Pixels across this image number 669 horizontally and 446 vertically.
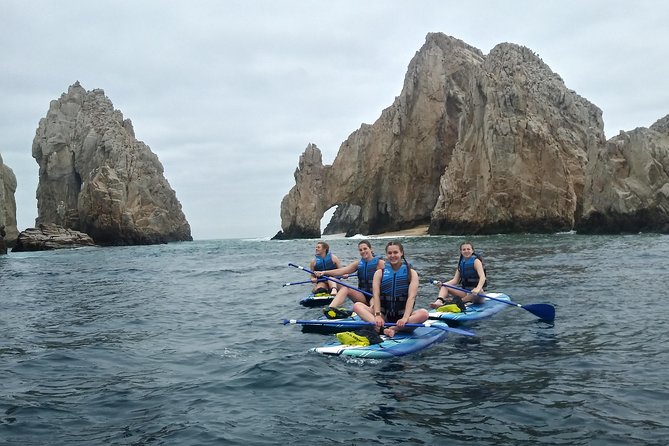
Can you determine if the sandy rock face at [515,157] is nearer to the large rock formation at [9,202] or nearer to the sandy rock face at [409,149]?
the sandy rock face at [409,149]

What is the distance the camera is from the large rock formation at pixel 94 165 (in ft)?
276

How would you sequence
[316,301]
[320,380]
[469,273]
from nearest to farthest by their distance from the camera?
[320,380]
[469,273]
[316,301]

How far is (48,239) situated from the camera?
216ft

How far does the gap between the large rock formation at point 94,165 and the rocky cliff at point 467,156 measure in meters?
21.7

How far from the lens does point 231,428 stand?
621 centimetres

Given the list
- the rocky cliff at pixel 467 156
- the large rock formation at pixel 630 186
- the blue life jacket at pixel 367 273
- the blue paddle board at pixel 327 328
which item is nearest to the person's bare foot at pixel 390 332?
the blue paddle board at pixel 327 328

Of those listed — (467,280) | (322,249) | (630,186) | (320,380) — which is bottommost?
(320,380)

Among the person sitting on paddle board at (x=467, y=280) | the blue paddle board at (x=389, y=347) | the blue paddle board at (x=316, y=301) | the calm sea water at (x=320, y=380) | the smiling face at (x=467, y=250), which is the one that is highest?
the smiling face at (x=467, y=250)

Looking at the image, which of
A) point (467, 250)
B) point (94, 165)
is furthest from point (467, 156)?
point (94, 165)

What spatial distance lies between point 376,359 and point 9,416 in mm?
5317

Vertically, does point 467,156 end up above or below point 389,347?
above

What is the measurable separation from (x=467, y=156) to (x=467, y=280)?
50.3m

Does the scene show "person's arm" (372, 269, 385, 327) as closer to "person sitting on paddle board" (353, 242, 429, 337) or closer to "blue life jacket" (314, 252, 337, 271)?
"person sitting on paddle board" (353, 242, 429, 337)

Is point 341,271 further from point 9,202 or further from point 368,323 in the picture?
point 9,202
